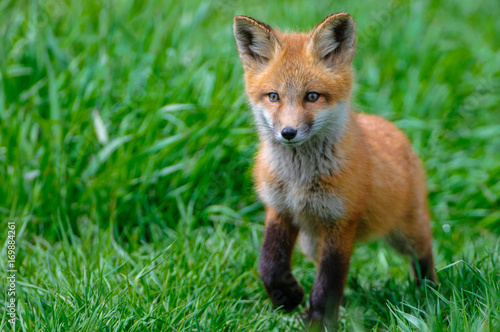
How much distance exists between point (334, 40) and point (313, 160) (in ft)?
2.49

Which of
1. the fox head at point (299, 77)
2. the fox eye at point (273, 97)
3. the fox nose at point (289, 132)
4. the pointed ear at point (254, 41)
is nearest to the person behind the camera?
the fox nose at point (289, 132)

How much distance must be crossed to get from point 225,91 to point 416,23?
9.08ft

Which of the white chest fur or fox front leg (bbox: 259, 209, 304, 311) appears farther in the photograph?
fox front leg (bbox: 259, 209, 304, 311)

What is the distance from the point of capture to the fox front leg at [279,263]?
352 cm

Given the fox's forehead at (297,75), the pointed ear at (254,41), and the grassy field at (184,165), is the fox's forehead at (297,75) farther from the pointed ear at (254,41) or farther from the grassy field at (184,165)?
the grassy field at (184,165)

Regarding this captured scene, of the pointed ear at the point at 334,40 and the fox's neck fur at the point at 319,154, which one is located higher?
the pointed ear at the point at 334,40

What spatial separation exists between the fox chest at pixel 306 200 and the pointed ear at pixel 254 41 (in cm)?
81

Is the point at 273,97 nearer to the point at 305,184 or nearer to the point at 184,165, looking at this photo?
the point at 305,184

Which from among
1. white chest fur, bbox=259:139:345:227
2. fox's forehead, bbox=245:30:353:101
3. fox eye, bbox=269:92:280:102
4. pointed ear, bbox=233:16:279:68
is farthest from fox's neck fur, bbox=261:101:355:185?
pointed ear, bbox=233:16:279:68

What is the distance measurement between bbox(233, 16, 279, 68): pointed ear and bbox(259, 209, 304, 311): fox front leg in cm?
98

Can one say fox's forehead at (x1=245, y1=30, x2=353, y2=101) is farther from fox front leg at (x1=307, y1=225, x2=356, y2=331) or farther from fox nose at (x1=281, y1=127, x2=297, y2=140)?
fox front leg at (x1=307, y1=225, x2=356, y2=331)

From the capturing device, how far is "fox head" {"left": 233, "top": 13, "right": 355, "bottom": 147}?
10.7ft

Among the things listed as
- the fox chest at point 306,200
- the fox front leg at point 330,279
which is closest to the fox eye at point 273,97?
the fox chest at point 306,200

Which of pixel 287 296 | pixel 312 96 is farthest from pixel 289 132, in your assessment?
pixel 287 296
